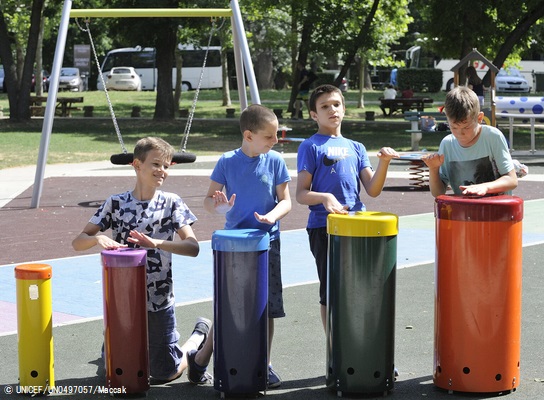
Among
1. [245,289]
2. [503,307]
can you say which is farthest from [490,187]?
[245,289]

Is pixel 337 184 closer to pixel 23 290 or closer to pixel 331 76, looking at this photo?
pixel 23 290

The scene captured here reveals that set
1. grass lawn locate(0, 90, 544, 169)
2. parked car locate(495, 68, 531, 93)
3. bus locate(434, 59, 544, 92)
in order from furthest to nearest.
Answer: bus locate(434, 59, 544, 92) → parked car locate(495, 68, 531, 93) → grass lawn locate(0, 90, 544, 169)

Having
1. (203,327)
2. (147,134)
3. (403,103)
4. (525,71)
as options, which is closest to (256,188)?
(203,327)

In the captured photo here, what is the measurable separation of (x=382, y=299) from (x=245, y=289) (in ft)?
2.31

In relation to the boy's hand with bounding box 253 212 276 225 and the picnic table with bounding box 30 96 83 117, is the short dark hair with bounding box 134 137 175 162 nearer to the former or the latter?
the boy's hand with bounding box 253 212 276 225

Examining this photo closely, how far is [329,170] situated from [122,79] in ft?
169

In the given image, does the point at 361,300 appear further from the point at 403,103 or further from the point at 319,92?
the point at 403,103

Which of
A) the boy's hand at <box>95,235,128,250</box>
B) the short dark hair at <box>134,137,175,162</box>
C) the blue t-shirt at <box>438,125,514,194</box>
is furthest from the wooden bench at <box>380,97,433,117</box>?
the boy's hand at <box>95,235,128,250</box>

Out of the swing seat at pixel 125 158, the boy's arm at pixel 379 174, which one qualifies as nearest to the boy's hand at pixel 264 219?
the boy's arm at pixel 379 174

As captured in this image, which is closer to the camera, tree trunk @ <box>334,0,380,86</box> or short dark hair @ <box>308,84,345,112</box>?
short dark hair @ <box>308,84,345,112</box>

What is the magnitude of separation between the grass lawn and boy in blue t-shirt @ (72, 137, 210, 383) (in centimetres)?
1363

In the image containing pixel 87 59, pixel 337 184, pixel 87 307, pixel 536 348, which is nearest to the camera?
pixel 337 184

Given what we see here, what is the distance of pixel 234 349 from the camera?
16.9 feet

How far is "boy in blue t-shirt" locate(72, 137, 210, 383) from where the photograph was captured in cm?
539
